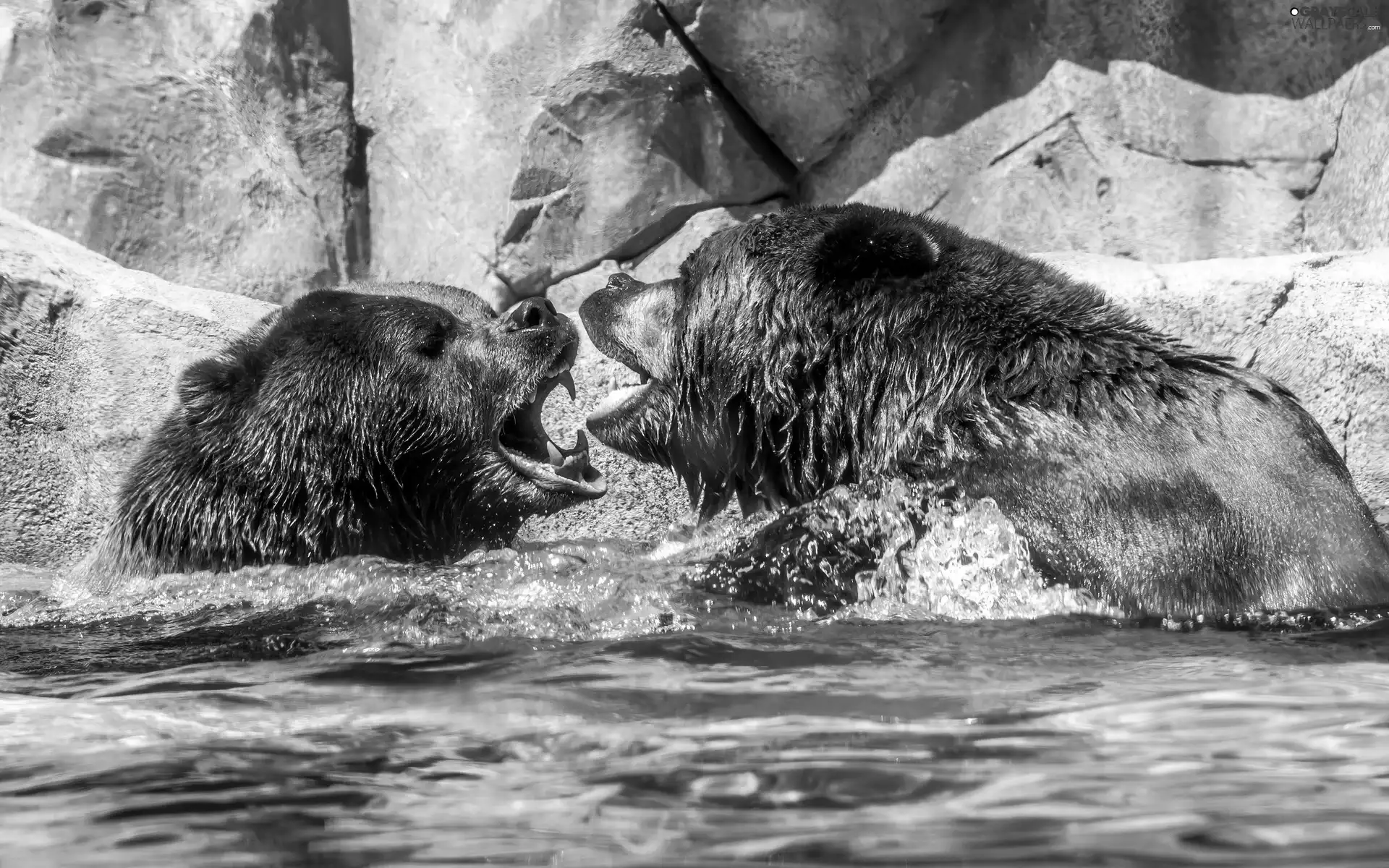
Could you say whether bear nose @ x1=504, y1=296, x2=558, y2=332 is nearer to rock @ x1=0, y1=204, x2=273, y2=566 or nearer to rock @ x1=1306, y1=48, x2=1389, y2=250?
rock @ x1=0, y1=204, x2=273, y2=566

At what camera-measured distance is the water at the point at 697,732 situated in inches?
78.1

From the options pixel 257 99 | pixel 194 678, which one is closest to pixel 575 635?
pixel 194 678

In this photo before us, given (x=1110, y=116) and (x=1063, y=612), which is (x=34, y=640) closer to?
(x=1063, y=612)

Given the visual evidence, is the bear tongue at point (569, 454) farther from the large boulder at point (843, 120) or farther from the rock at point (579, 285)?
the large boulder at point (843, 120)

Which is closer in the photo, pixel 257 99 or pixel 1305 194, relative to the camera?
pixel 1305 194

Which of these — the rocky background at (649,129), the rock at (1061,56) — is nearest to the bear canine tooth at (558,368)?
the rocky background at (649,129)

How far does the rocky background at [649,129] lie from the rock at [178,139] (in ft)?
0.06

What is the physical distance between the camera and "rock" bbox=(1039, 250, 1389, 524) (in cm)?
632

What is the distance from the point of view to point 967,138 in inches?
393

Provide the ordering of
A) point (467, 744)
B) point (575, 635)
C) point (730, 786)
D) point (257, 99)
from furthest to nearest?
1. point (257, 99)
2. point (575, 635)
3. point (467, 744)
4. point (730, 786)

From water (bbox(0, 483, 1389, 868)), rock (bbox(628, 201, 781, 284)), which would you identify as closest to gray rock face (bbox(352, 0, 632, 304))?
rock (bbox(628, 201, 781, 284))

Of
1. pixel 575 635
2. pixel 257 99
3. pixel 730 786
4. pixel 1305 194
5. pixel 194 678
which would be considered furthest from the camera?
pixel 257 99

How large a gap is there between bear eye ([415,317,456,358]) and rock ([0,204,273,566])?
221cm

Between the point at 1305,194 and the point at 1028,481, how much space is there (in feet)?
21.3
